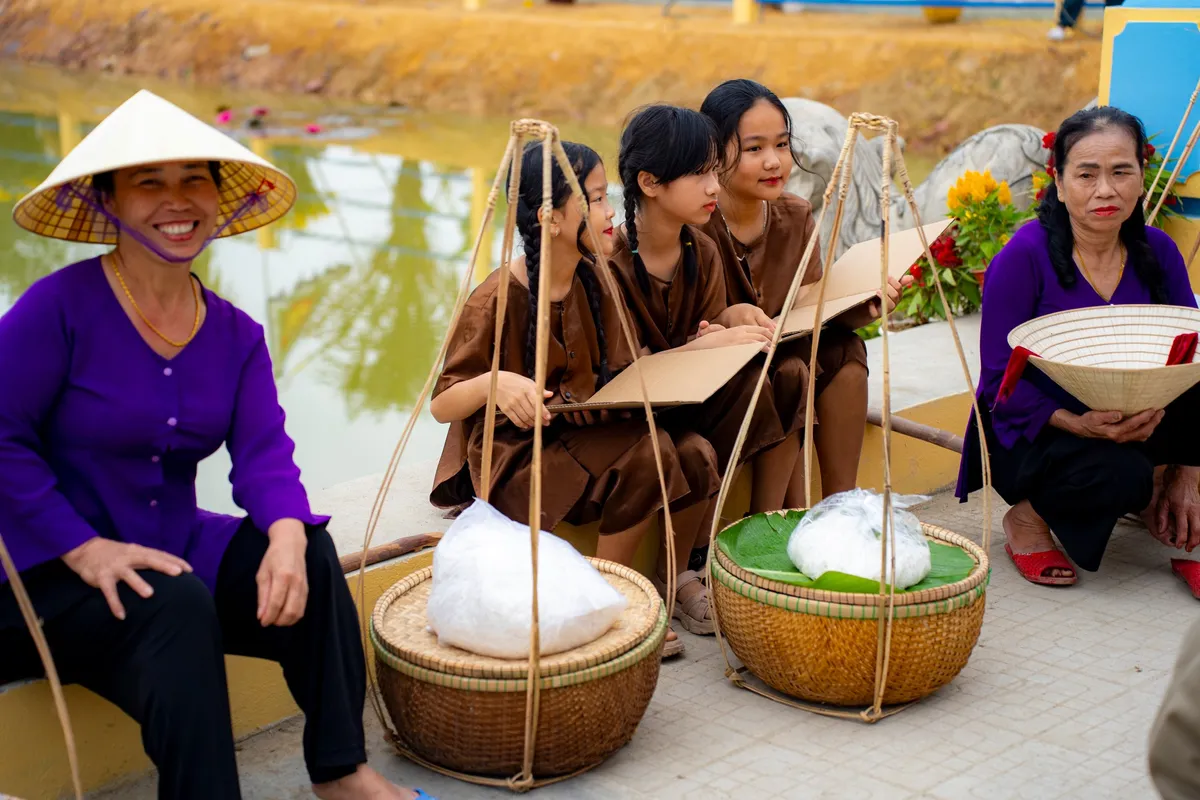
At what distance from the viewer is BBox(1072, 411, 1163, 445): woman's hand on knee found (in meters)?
2.87

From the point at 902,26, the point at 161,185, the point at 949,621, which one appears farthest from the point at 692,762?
the point at 902,26

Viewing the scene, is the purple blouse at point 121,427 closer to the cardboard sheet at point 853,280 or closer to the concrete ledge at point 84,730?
the concrete ledge at point 84,730

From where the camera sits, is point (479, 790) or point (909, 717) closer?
point (479, 790)

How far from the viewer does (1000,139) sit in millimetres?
5578

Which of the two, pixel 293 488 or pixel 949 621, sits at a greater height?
pixel 293 488

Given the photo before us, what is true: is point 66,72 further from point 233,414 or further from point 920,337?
point 233,414

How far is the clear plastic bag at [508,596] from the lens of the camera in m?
2.14

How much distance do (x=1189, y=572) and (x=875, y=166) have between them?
332cm

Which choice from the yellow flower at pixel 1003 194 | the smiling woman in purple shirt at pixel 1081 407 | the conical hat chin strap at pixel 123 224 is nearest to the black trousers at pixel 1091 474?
the smiling woman in purple shirt at pixel 1081 407

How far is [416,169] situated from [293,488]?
9311mm

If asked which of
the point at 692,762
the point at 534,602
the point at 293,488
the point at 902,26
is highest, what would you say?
the point at 902,26

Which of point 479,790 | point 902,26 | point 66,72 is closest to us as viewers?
point 479,790

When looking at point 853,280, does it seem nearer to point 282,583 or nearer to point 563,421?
point 563,421

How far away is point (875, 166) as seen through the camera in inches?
237
